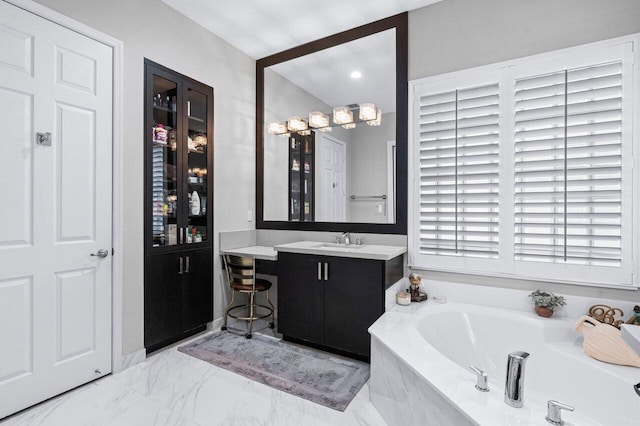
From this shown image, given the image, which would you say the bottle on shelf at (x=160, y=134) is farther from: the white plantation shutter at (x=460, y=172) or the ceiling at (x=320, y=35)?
the white plantation shutter at (x=460, y=172)

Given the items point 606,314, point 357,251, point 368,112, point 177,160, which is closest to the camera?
point 606,314

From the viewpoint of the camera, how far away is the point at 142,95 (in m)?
2.56

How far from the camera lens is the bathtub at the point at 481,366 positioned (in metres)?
1.33

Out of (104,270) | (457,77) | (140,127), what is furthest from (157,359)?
(457,77)

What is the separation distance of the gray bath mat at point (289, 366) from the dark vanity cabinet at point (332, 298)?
118mm

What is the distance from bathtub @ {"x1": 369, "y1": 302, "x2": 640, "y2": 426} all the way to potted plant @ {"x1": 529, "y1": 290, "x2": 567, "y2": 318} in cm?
5

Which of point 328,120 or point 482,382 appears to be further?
point 328,120

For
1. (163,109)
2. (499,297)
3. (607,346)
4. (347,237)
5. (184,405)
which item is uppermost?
(163,109)

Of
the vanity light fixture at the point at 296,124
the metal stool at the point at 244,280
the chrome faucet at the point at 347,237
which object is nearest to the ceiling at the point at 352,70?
the vanity light fixture at the point at 296,124

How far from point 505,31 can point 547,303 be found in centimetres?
199

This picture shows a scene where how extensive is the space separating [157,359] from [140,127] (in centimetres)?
182

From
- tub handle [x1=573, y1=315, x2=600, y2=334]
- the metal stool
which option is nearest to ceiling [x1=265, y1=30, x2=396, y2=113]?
the metal stool

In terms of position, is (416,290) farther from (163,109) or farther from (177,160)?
(163,109)

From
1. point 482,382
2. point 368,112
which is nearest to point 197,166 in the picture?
point 368,112
